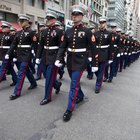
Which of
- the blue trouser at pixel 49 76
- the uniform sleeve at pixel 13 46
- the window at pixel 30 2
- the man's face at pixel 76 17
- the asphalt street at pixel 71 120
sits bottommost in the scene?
the asphalt street at pixel 71 120

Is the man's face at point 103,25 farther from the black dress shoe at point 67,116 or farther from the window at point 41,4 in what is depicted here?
the window at point 41,4

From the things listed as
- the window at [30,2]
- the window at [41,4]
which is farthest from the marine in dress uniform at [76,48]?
the window at [41,4]

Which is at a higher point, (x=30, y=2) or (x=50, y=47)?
(x=30, y=2)

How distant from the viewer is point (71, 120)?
4145 mm

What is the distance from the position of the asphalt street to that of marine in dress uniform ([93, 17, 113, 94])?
1.57ft

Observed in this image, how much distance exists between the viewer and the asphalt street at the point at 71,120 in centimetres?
356

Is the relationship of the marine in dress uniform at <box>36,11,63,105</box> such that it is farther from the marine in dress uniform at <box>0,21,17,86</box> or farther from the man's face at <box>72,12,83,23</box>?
the marine in dress uniform at <box>0,21,17,86</box>

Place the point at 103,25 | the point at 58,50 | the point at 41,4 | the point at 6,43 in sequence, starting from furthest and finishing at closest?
the point at 41,4 < the point at 6,43 < the point at 103,25 < the point at 58,50

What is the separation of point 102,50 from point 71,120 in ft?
10.0

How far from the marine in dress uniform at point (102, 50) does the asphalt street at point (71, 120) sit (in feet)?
1.57

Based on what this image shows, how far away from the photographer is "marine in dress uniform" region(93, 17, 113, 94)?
6320 mm

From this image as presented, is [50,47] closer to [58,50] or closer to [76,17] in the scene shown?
[58,50]

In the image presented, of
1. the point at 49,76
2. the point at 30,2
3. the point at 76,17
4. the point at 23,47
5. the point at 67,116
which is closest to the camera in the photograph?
the point at 67,116

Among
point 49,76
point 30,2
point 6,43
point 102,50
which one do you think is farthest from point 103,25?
point 30,2
